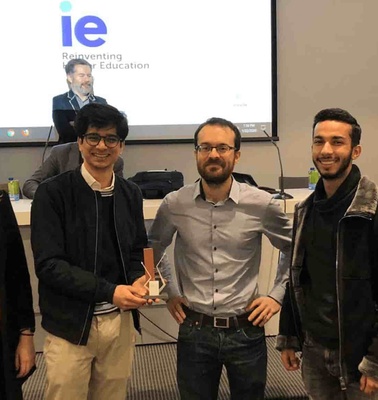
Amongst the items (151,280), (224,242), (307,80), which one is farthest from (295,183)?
(151,280)

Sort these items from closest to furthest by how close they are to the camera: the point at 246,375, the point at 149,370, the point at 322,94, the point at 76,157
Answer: the point at 246,375 < the point at 149,370 < the point at 76,157 < the point at 322,94

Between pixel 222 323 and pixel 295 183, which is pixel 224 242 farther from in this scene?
pixel 295 183

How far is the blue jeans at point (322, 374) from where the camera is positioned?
1.52m

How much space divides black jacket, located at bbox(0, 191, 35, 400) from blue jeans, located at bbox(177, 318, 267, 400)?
57 centimetres

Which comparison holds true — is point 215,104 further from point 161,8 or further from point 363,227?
point 363,227

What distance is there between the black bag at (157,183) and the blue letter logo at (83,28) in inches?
62.8

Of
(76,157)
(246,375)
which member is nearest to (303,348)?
(246,375)

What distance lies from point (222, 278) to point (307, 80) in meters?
3.04

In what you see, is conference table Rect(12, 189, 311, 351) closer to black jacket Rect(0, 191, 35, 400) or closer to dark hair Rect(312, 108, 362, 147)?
black jacket Rect(0, 191, 35, 400)

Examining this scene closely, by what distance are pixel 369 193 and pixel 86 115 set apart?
94 cm

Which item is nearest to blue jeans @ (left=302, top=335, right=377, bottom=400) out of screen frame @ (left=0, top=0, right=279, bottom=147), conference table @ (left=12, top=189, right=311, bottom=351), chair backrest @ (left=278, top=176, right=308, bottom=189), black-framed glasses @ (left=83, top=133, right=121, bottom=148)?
black-framed glasses @ (left=83, top=133, right=121, bottom=148)

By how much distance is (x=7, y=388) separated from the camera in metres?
1.52

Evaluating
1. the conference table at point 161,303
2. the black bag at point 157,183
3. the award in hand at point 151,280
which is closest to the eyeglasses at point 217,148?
the award in hand at point 151,280

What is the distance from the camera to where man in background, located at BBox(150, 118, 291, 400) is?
170 cm
